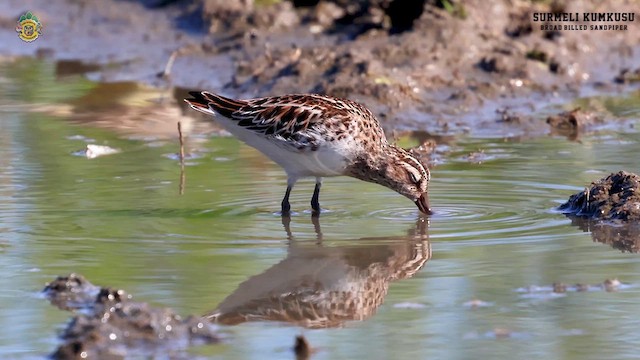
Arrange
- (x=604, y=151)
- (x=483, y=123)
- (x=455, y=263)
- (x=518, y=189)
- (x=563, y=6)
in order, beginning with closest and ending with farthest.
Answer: (x=455, y=263) → (x=518, y=189) → (x=604, y=151) → (x=483, y=123) → (x=563, y=6)

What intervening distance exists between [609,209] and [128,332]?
171 inches

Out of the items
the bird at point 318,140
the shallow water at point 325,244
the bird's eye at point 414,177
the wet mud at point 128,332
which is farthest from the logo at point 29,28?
the wet mud at point 128,332

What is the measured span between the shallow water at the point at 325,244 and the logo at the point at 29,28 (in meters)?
5.17

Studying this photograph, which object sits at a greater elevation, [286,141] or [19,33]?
[19,33]

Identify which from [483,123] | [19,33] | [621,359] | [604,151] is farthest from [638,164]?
[19,33]

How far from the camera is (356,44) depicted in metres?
15.4

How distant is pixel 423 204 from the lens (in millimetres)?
9891

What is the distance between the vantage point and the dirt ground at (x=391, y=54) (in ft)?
45.7

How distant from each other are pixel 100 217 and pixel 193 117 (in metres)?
4.85

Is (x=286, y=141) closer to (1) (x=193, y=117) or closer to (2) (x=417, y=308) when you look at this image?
(2) (x=417, y=308)

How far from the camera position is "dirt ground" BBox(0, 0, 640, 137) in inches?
548

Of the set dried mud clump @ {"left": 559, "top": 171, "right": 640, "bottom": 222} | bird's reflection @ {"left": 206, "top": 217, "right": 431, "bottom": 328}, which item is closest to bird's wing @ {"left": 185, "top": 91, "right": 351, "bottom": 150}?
bird's reflection @ {"left": 206, "top": 217, "right": 431, "bottom": 328}

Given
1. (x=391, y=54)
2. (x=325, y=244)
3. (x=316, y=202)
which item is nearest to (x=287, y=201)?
(x=316, y=202)

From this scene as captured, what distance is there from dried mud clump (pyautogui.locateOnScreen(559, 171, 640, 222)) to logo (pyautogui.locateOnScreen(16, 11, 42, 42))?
438 inches
